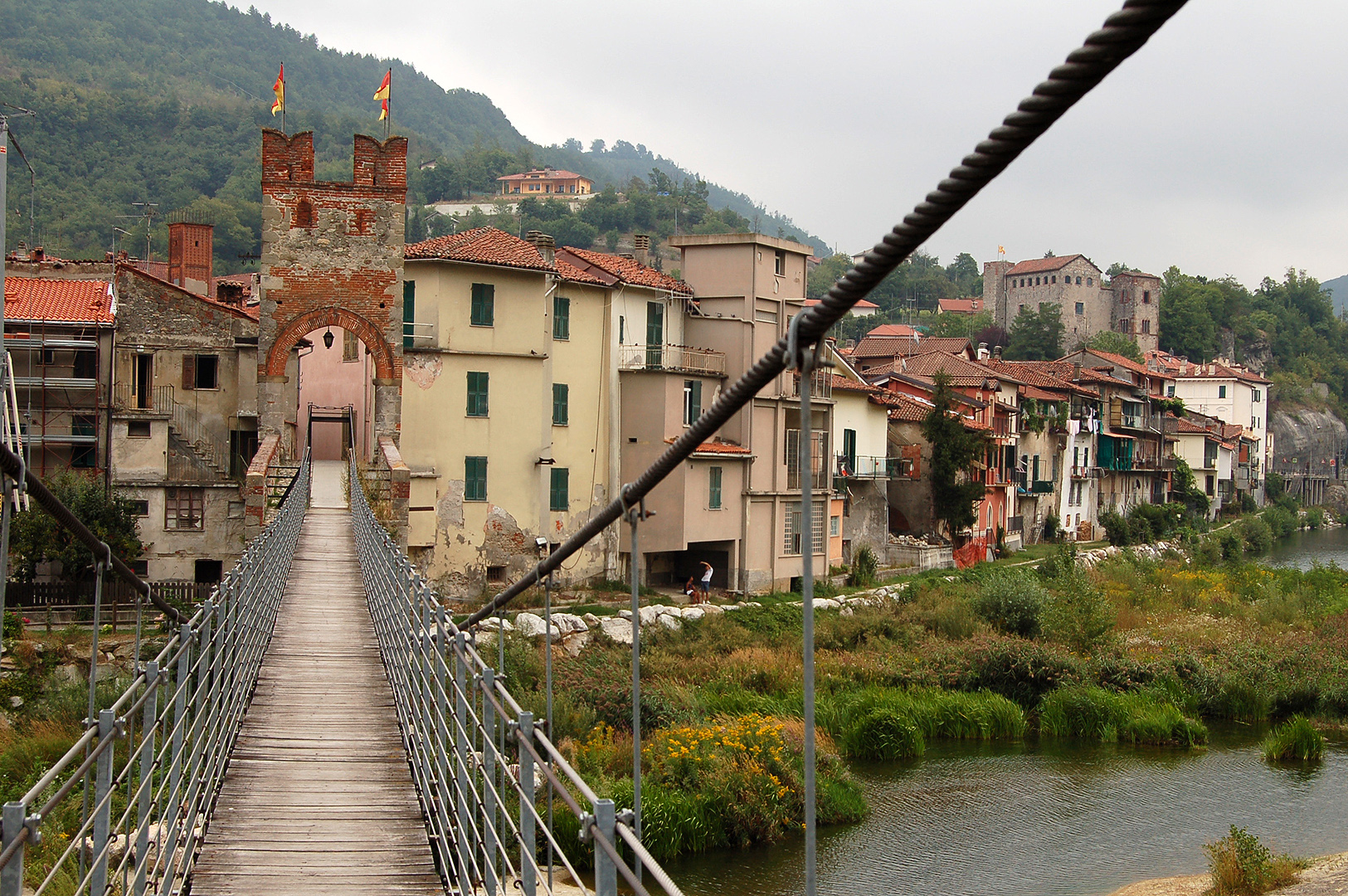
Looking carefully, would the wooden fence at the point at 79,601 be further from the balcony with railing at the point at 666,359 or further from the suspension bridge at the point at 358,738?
the suspension bridge at the point at 358,738

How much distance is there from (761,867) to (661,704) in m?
4.12

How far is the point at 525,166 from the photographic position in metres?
134

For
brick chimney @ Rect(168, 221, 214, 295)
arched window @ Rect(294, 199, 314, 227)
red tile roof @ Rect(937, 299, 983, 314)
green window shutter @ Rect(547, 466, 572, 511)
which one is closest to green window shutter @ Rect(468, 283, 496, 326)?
green window shutter @ Rect(547, 466, 572, 511)

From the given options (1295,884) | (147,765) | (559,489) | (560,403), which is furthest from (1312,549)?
(147,765)

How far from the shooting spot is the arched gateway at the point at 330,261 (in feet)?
70.2

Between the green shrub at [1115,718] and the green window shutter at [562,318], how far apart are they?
1392 cm

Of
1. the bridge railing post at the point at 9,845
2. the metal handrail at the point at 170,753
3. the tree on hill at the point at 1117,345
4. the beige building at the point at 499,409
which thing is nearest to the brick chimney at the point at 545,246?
the beige building at the point at 499,409

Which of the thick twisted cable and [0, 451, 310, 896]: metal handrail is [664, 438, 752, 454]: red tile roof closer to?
[0, 451, 310, 896]: metal handrail

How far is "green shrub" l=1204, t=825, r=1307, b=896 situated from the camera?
13062 mm

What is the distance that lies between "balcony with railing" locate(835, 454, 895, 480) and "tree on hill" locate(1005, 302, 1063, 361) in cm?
4566

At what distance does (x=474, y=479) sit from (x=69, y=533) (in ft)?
27.0

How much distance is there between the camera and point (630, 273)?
29.8 meters

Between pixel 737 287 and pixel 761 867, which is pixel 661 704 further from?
pixel 737 287

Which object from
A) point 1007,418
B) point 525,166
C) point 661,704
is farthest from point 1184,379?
point 525,166
